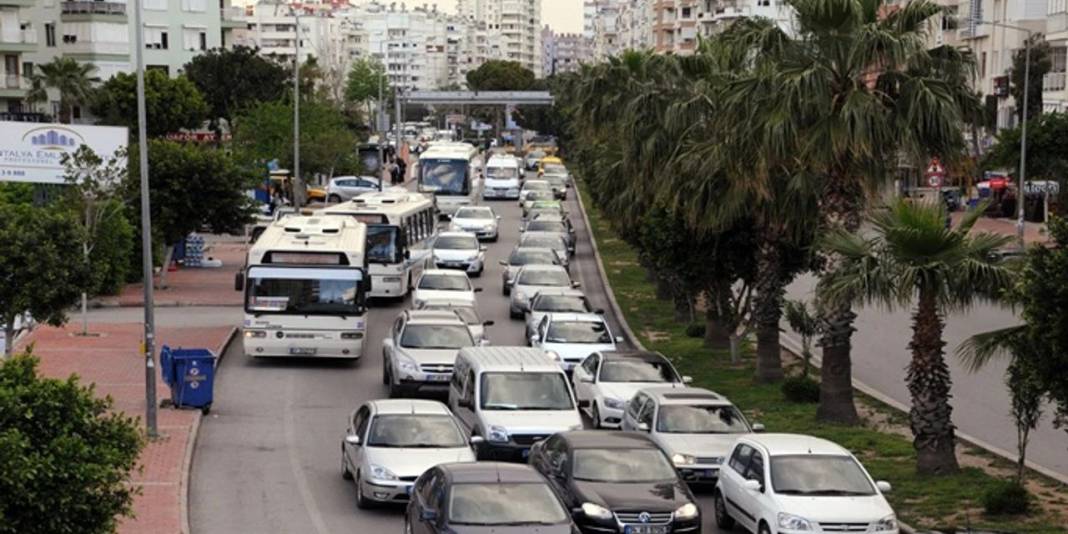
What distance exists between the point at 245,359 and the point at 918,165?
1607cm

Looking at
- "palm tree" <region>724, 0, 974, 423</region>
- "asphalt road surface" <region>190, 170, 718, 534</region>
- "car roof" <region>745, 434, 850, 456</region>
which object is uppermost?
"palm tree" <region>724, 0, 974, 423</region>

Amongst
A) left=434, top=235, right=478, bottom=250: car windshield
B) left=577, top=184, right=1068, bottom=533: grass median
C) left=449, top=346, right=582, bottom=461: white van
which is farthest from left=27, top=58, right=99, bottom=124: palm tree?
left=449, top=346, right=582, bottom=461: white van

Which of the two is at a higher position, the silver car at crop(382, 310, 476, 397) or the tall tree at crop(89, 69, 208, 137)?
the tall tree at crop(89, 69, 208, 137)

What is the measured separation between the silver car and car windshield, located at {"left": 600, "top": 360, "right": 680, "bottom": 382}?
290 cm

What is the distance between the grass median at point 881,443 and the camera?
816 inches

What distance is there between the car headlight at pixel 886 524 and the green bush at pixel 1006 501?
2.46 metres

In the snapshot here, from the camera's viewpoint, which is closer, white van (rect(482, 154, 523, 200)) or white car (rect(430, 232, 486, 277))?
white car (rect(430, 232, 486, 277))

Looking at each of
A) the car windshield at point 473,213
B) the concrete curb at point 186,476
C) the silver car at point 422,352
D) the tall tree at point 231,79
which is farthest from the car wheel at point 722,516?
the tall tree at point 231,79

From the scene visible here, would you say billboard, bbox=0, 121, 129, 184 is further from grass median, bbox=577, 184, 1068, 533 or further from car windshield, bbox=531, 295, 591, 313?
grass median, bbox=577, 184, 1068, 533

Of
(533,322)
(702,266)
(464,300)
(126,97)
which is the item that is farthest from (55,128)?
(126,97)

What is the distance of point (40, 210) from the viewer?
29.2 metres

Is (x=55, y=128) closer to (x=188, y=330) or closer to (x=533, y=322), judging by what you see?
(x=188, y=330)

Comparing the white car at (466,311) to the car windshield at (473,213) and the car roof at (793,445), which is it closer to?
the car roof at (793,445)

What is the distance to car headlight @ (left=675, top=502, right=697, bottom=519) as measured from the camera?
18.9 meters
